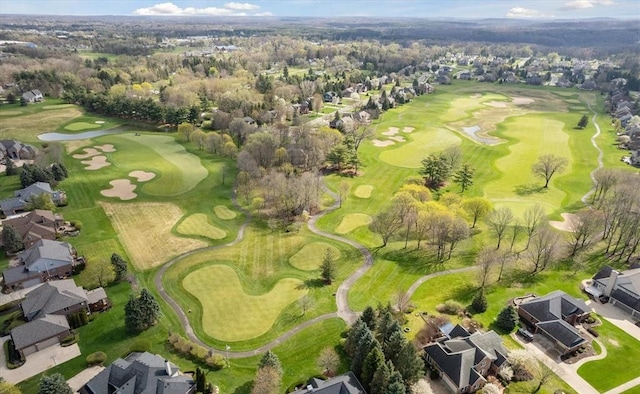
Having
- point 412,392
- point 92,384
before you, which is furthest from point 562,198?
point 92,384

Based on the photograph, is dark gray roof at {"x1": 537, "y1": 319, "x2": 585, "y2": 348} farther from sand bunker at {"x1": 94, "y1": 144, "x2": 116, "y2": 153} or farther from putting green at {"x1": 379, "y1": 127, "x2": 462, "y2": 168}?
sand bunker at {"x1": 94, "y1": 144, "x2": 116, "y2": 153}

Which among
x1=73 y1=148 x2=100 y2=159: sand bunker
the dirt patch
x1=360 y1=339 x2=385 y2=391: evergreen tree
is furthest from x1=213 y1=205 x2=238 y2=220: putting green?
the dirt patch

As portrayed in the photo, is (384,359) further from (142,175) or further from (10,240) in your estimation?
(142,175)

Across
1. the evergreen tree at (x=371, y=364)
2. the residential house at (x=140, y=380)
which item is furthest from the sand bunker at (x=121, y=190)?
the evergreen tree at (x=371, y=364)

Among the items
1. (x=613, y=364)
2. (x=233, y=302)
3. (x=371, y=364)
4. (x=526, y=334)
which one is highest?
(x=371, y=364)

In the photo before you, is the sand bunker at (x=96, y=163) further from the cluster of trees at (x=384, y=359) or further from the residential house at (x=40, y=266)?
the cluster of trees at (x=384, y=359)

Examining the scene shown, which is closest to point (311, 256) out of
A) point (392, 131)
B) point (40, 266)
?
point (40, 266)

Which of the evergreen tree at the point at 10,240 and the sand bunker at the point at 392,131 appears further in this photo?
the sand bunker at the point at 392,131
